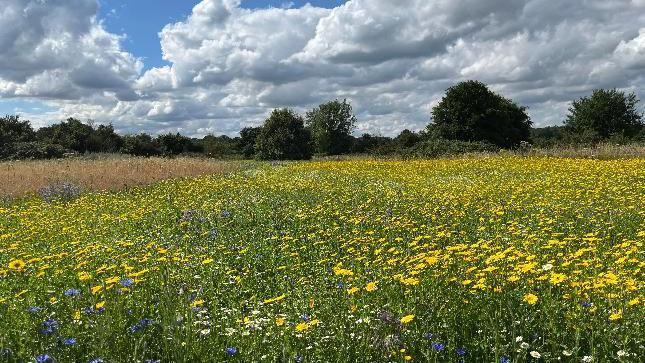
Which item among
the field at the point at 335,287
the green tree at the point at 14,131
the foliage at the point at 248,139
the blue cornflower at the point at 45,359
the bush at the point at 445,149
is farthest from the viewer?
the foliage at the point at 248,139

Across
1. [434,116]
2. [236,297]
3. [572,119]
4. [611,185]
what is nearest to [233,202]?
[236,297]

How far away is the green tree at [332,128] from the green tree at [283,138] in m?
19.8

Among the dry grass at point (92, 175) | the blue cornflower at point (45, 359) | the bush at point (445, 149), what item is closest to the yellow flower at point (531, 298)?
the blue cornflower at point (45, 359)

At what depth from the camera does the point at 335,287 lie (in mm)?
4730

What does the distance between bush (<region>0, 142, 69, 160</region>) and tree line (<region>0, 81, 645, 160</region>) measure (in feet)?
0.24

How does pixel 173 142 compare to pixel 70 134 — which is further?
pixel 173 142

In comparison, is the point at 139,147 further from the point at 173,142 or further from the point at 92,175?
the point at 92,175

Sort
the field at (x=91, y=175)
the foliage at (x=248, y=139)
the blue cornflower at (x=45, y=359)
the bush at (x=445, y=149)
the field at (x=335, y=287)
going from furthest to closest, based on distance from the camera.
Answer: the foliage at (x=248, y=139) < the bush at (x=445, y=149) < the field at (x=91, y=175) < the field at (x=335, y=287) < the blue cornflower at (x=45, y=359)

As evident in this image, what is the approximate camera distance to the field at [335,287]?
3342mm

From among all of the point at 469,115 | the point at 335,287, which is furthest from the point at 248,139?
the point at 335,287

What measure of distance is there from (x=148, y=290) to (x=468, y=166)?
1909 cm

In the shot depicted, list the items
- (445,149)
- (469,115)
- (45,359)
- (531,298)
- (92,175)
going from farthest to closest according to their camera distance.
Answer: (469,115)
(445,149)
(92,175)
(531,298)
(45,359)

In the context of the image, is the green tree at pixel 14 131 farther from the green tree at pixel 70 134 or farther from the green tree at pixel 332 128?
the green tree at pixel 332 128

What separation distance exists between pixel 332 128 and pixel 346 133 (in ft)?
7.83
